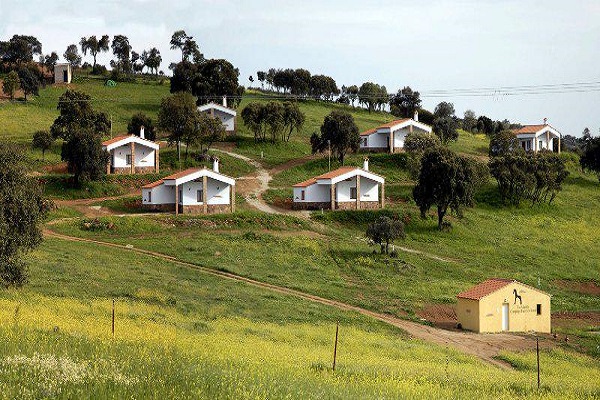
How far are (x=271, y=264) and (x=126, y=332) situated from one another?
2682 centimetres

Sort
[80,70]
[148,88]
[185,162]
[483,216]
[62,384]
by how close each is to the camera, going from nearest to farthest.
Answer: [62,384] → [483,216] → [185,162] → [148,88] → [80,70]

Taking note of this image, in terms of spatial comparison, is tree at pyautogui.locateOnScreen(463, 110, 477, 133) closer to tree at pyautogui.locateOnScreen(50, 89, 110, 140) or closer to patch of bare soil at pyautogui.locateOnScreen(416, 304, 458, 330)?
tree at pyautogui.locateOnScreen(50, 89, 110, 140)

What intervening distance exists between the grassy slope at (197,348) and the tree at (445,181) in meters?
27.3

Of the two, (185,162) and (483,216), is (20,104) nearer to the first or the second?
(185,162)

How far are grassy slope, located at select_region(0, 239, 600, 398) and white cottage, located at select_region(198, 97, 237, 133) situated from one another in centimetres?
5224

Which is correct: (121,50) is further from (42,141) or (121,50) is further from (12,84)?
(42,141)

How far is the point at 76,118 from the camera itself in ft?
282

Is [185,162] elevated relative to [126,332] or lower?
elevated

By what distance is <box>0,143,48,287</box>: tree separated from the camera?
31.5 meters

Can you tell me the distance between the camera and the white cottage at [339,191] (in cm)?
7438

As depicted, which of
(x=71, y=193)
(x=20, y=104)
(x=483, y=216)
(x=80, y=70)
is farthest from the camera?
(x=80, y=70)

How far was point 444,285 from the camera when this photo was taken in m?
52.8

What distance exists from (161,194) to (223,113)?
35.7 meters

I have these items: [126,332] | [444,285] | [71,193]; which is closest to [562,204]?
[444,285]
